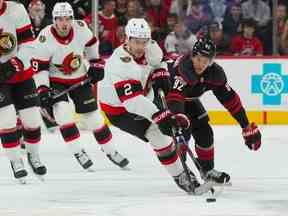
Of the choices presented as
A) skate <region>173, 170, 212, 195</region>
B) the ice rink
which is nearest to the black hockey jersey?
skate <region>173, 170, 212, 195</region>

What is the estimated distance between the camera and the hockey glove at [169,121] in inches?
212

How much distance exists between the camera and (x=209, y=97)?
31.1ft

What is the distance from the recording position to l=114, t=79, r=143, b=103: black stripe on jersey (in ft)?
A: 18.2

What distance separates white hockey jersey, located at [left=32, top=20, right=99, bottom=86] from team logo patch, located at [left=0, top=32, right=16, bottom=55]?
0.67 m

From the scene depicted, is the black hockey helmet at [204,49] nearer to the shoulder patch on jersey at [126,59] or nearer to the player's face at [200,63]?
the player's face at [200,63]

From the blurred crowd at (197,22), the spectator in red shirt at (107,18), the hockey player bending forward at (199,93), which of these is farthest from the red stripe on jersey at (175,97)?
the spectator in red shirt at (107,18)

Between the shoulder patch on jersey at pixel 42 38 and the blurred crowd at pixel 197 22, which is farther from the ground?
the shoulder patch on jersey at pixel 42 38

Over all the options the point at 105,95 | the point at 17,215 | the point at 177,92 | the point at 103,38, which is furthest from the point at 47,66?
the point at 103,38

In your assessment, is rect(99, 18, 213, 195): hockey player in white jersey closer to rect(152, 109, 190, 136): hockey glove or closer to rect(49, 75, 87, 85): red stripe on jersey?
rect(152, 109, 190, 136): hockey glove

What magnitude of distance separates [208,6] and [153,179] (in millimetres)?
3611

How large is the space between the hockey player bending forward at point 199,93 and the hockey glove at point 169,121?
124mm

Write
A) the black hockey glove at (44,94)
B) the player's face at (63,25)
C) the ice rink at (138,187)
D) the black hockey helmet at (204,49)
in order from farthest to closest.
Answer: the player's face at (63,25)
the black hockey glove at (44,94)
the black hockey helmet at (204,49)
the ice rink at (138,187)

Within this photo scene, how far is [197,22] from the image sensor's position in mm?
9711

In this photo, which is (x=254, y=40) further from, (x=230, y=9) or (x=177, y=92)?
(x=177, y=92)
